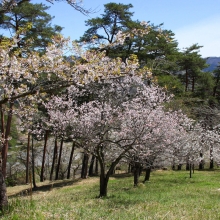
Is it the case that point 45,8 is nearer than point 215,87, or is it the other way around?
point 45,8

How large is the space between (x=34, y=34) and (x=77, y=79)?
14.2 metres

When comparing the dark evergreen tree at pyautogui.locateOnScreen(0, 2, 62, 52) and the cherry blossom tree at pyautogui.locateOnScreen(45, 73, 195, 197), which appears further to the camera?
the dark evergreen tree at pyautogui.locateOnScreen(0, 2, 62, 52)

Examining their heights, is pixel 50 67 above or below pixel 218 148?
above

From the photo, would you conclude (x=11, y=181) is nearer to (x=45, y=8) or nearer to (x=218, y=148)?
(x=45, y=8)

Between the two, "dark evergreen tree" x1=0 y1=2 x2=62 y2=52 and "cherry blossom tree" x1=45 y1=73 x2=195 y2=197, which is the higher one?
"dark evergreen tree" x1=0 y1=2 x2=62 y2=52

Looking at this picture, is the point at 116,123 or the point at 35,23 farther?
the point at 35,23

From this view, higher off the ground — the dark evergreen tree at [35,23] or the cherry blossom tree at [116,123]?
the dark evergreen tree at [35,23]

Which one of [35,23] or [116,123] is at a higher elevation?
[35,23]

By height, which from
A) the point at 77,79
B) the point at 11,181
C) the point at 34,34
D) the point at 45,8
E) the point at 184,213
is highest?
the point at 45,8

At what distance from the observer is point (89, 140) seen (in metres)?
12.2

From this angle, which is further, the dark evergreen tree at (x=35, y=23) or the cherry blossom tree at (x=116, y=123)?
the dark evergreen tree at (x=35, y=23)

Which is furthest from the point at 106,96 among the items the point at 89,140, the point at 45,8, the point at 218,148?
the point at 218,148

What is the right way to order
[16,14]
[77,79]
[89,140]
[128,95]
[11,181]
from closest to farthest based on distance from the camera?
[77,79] < [89,140] < [128,95] < [16,14] < [11,181]

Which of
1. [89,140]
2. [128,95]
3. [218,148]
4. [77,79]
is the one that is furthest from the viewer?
[218,148]
